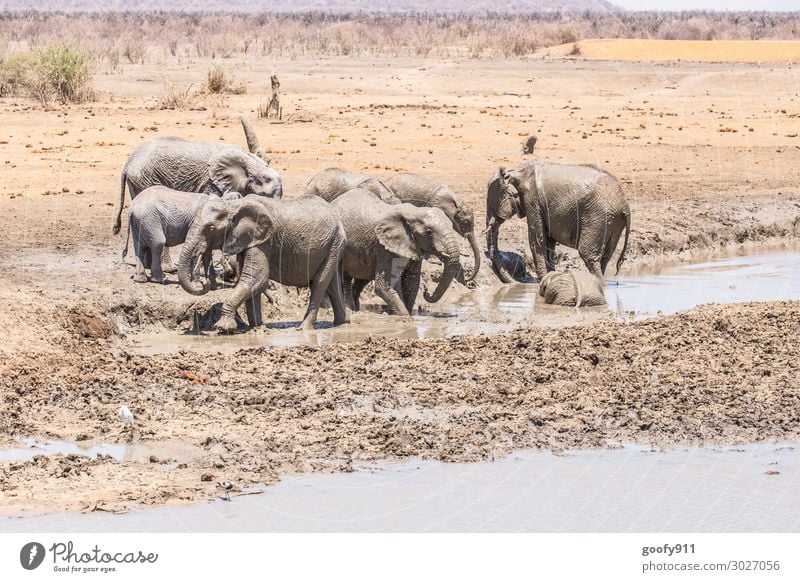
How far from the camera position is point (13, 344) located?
33.8 ft

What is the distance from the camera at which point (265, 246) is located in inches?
465

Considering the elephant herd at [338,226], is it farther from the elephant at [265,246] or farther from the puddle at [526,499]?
the puddle at [526,499]

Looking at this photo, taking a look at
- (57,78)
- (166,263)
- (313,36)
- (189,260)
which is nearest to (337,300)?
(189,260)

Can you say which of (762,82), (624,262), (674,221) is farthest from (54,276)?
(762,82)

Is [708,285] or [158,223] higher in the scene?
[158,223]

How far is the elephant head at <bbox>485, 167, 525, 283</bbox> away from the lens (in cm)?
1513

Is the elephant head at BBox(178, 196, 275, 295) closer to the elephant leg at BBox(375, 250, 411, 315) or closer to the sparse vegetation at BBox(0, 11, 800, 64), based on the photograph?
the elephant leg at BBox(375, 250, 411, 315)

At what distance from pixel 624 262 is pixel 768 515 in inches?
357

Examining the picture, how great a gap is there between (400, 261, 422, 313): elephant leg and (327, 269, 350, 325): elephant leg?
0.78 metres

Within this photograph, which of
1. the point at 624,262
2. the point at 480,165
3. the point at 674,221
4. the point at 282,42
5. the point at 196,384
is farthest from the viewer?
the point at 282,42

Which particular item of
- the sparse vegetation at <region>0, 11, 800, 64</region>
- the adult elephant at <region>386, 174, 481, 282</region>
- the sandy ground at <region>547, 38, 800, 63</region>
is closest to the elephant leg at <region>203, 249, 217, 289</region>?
the adult elephant at <region>386, 174, 481, 282</region>

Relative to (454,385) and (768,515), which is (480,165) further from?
(768,515)

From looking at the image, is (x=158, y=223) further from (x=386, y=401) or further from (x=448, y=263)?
(x=386, y=401)

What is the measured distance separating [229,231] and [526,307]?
10.6ft
